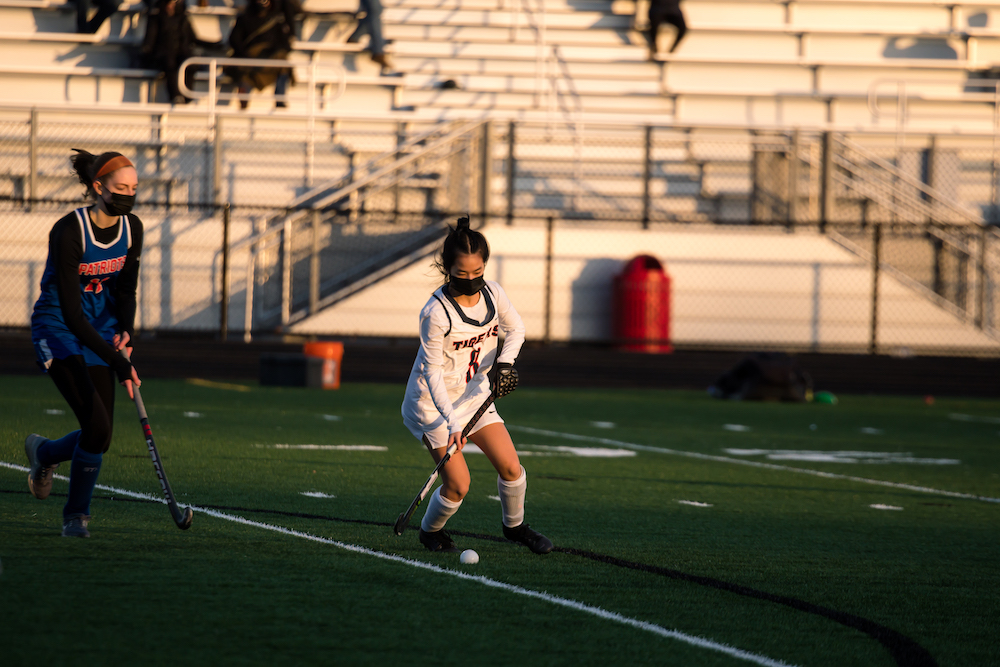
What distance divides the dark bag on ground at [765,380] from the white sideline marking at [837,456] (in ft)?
15.7

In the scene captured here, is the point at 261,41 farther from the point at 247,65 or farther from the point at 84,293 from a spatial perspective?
the point at 84,293

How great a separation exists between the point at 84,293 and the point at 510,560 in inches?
85.3

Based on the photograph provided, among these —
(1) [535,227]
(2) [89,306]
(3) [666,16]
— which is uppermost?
(3) [666,16]

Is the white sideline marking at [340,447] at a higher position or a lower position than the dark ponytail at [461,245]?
lower

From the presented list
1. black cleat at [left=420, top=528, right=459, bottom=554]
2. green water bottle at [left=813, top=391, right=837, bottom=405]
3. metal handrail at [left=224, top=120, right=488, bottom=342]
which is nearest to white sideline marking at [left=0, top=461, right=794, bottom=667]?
black cleat at [left=420, top=528, right=459, bottom=554]

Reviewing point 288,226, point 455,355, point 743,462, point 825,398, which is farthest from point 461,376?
point 288,226

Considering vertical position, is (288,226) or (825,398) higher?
(288,226)

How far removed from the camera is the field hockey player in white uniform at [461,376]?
16.1 feet

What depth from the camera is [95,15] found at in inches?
761

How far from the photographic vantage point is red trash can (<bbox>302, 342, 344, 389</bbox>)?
14633 mm

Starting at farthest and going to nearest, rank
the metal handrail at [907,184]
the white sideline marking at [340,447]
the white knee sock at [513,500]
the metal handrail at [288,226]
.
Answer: the metal handrail at [907,184]
the metal handrail at [288,226]
the white sideline marking at [340,447]
the white knee sock at [513,500]

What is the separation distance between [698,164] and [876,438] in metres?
8.48

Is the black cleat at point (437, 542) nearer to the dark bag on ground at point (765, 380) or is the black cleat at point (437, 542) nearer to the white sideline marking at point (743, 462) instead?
the white sideline marking at point (743, 462)

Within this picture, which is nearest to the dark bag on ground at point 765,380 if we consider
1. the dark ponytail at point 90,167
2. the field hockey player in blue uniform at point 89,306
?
the field hockey player in blue uniform at point 89,306
